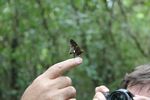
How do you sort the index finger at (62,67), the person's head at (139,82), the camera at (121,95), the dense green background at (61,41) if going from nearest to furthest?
the index finger at (62,67) < the camera at (121,95) < the person's head at (139,82) < the dense green background at (61,41)

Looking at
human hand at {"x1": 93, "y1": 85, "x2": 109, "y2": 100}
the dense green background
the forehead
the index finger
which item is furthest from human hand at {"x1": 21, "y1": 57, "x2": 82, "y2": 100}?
the dense green background

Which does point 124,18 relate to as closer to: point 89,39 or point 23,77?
point 89,39

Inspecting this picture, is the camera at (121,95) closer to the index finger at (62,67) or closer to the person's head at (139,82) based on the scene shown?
the person's head at (139,82)

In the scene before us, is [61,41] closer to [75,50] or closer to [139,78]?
[139,78]

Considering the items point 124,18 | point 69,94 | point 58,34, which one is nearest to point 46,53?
point 58,34

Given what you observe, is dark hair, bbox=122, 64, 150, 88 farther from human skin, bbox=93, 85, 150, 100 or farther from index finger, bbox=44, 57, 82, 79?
index finger, bbox=44, 57, 82, 79

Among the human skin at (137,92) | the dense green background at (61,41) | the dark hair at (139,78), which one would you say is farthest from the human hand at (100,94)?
the dense green background at (61,41)
